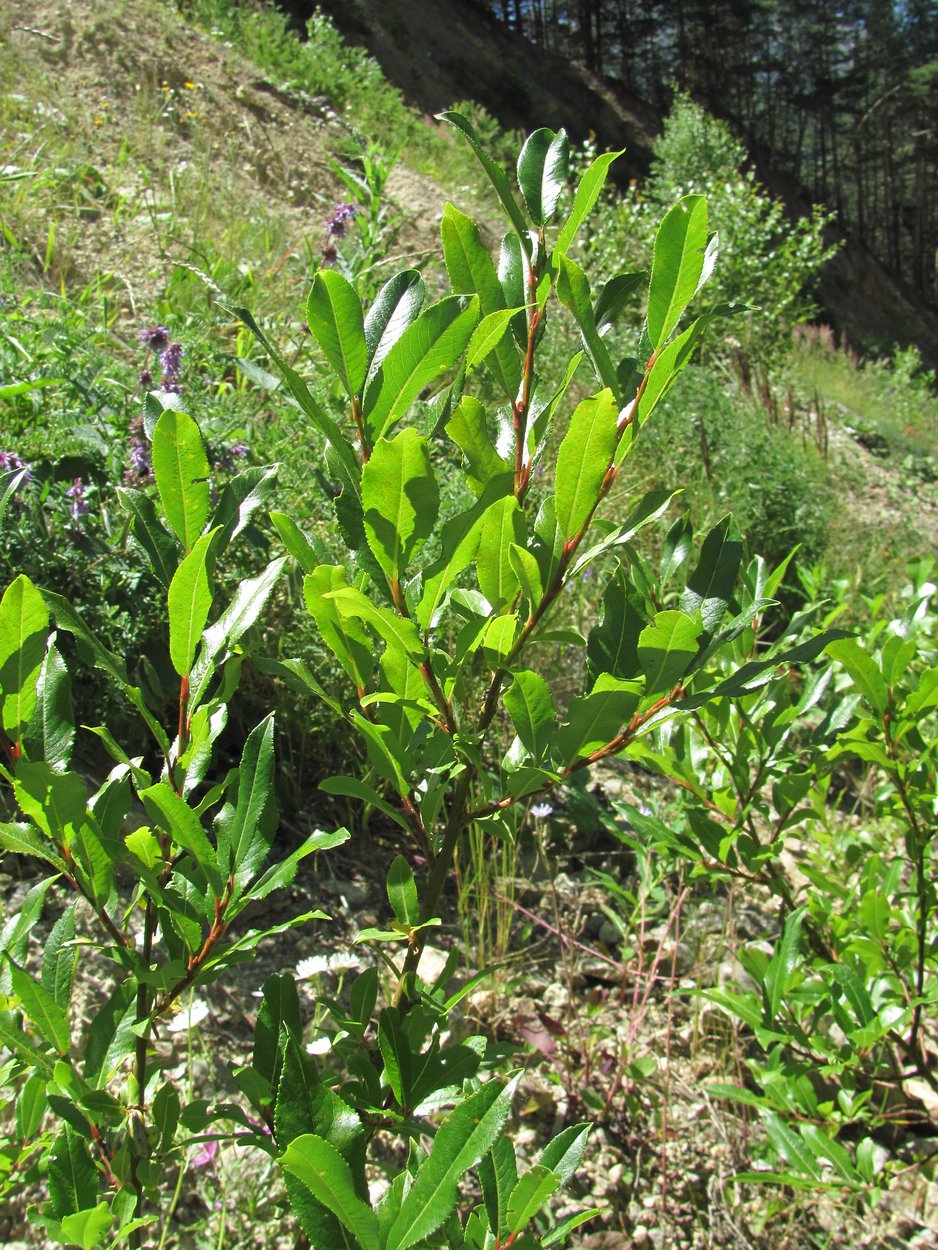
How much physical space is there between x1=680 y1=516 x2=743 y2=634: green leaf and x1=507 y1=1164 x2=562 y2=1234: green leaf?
0.36m

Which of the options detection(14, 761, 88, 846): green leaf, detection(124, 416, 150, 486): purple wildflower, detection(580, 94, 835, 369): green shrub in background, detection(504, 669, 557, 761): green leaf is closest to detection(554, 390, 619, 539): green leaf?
detection(504, 669, 557, 761): green leaf

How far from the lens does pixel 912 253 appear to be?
35.5 meters

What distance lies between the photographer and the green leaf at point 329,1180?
0.43 meters

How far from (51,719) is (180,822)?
Answer: 15 cm

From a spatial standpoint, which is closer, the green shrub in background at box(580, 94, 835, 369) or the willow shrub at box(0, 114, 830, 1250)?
the willow shrub at box(0, 114, 830, 1250)

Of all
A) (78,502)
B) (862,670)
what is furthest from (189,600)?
(78,502)

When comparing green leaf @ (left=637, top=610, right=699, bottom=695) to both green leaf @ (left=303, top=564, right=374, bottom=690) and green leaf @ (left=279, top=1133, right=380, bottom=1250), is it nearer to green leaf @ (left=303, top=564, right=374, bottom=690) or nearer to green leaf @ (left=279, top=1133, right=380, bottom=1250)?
green leaf @ (left=303, top=564, right=374, bottom=690)

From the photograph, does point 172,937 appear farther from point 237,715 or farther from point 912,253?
point 912,253

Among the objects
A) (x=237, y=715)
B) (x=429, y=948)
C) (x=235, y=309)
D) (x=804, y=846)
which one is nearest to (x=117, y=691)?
(x=237, y=715)

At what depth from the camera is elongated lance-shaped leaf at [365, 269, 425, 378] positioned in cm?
62

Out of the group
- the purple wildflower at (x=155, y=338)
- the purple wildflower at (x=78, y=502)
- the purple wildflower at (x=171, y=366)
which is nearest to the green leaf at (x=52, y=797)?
the purple wildflower at (x=78, y=502)

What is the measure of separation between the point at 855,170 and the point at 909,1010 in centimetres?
4201

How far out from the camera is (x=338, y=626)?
62 cm

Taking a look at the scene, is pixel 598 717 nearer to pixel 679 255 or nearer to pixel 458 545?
pixel 458 545
